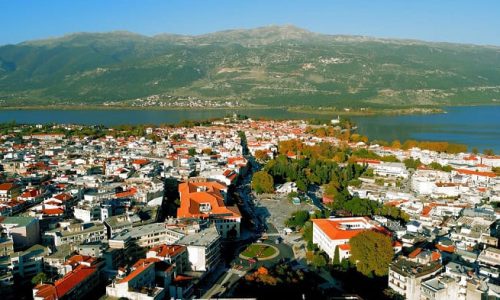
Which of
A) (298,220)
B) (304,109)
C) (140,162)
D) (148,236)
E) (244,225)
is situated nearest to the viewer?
(148,236)

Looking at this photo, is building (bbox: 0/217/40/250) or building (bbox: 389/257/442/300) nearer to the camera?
building (bbox: 389/257/442/300)

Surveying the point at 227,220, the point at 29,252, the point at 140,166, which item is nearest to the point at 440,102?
the point at 140,166

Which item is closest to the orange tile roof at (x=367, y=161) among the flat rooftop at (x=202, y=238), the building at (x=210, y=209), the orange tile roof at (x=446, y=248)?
the building at (x=210, y=209)

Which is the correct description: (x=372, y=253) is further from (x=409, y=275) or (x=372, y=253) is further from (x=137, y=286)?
(x=137, y=286)

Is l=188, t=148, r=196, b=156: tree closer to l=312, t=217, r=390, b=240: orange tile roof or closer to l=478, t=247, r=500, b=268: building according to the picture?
l=312, t=217, r=390, b=240: orange tile roof

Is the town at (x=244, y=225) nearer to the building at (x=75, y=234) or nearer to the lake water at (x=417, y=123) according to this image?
the building at (x=75, y=234)

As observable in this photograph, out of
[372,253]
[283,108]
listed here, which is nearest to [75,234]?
[372,253]

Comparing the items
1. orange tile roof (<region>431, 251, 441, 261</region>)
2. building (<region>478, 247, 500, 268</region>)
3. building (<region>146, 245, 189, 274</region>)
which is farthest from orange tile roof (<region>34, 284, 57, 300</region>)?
building (<region>478, 247, 500, 268</region>)
